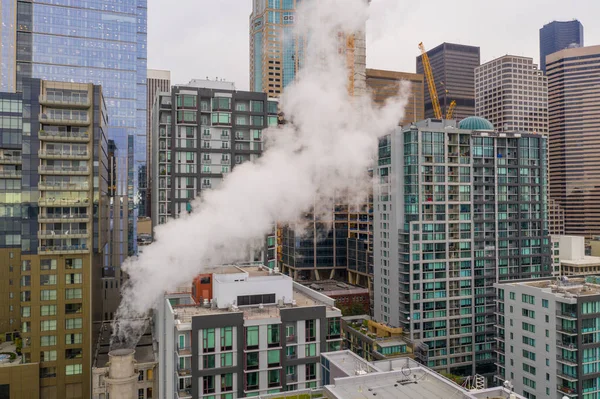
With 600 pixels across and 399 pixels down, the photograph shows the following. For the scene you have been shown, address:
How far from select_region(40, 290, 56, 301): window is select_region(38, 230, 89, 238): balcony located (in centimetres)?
864

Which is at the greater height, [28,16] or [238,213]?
[28,16]

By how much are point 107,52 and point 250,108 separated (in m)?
95.6

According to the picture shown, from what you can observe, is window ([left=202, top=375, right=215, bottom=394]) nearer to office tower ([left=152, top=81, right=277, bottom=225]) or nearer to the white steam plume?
the white steam plume

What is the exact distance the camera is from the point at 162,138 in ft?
275

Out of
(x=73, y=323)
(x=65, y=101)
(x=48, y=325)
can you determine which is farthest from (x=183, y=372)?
(x=65, y=101)

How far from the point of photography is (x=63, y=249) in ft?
253

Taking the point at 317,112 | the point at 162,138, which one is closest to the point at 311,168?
the point at 317,112

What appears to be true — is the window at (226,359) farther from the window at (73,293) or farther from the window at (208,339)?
the window at (73,293)

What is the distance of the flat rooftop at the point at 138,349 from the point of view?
79938 mm

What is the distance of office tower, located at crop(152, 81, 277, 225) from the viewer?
83625mm

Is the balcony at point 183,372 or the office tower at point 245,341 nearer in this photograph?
the balcony at point 183,372

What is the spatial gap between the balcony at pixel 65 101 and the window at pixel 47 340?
1436 inches

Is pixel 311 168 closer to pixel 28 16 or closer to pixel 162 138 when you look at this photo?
pixel 162 138

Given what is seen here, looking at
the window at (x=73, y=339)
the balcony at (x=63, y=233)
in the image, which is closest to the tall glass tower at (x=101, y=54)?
the balcony at (x=63, y=233)
